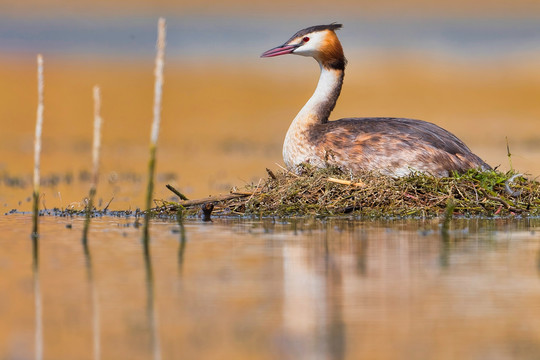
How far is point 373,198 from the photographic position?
38.4ft

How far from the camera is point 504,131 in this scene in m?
33.5

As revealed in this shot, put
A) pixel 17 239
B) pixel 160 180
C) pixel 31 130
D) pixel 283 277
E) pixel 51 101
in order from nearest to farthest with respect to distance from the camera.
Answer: pixel 283 277 → pixel 17 239 → pixel 160 180 → pixel 31 130 → pixel 51 101

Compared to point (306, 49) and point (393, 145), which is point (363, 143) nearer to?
point (393, 145)

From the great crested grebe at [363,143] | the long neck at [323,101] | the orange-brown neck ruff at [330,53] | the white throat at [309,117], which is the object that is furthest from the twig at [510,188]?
the orange-brown neck ruff at [330,53]

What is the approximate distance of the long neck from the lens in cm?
1313

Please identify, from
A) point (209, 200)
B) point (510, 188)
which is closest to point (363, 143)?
point (510, 188)

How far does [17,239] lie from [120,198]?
15.7ft

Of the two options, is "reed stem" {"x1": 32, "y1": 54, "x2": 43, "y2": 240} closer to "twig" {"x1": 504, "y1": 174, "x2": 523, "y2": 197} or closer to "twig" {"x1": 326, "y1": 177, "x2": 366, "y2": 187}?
"twig" {"x1": 326, "y1": 177, "x2": 366, "y2": 187}

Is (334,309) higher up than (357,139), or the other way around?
(357,139)

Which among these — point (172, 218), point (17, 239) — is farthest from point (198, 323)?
point (172, 218)

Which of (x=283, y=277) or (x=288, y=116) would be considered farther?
(x=288, y=116)

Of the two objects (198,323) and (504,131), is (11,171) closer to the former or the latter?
(198,323)

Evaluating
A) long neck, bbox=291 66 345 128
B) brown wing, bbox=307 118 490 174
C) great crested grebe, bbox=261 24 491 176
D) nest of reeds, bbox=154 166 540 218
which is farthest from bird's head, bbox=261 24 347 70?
nest of reeds, bbox=154 166 540 218

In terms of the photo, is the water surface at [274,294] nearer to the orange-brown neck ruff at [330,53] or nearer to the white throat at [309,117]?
the white throat at [309,117]
